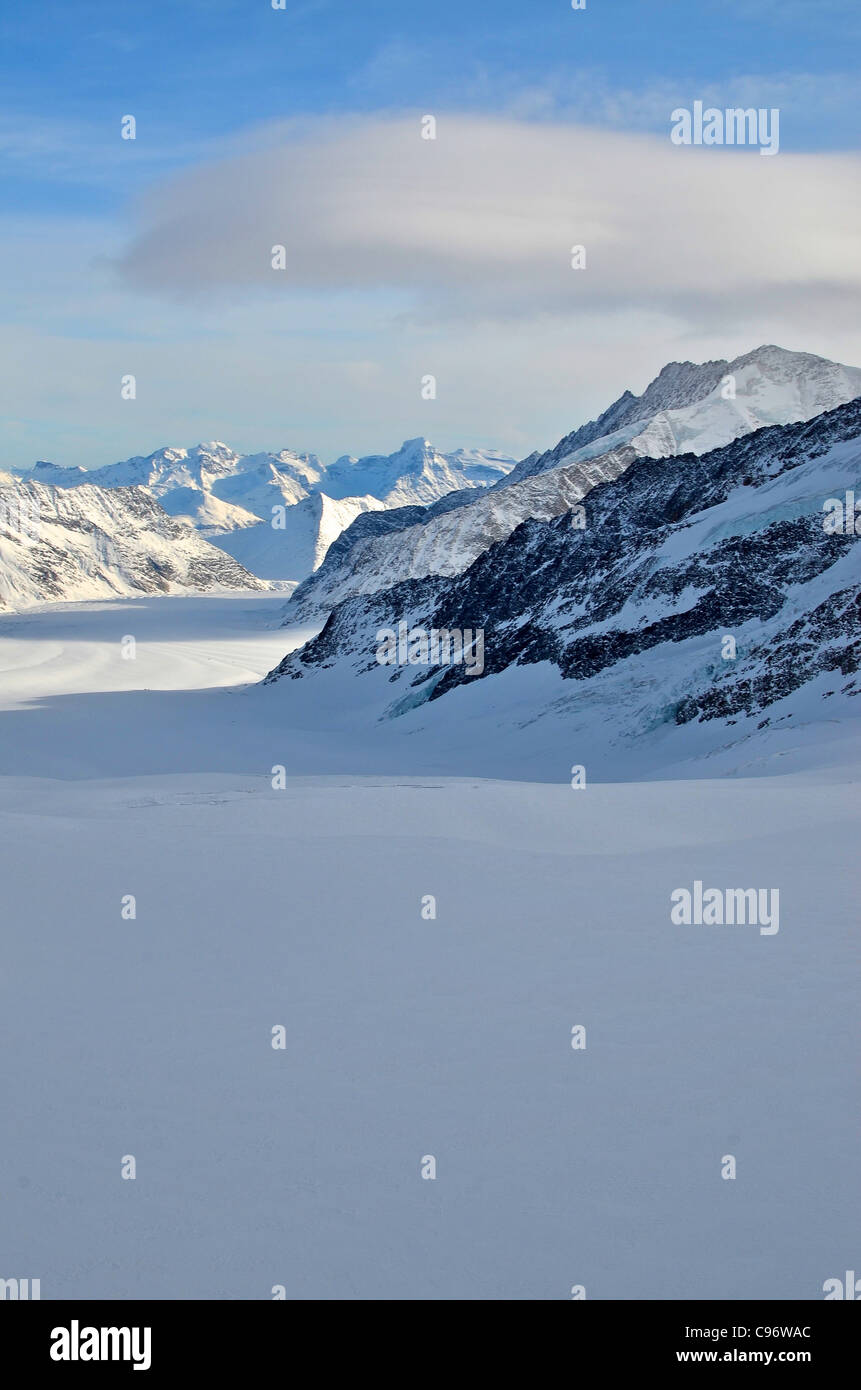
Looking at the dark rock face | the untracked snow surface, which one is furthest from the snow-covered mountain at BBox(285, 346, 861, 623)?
the untracked snow surface

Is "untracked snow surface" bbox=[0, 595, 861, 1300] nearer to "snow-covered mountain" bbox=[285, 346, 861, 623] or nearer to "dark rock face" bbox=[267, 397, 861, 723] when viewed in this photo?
"dark rock face" bbox=[267, 397, 861, 723]

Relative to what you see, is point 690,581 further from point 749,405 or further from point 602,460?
point 749,405

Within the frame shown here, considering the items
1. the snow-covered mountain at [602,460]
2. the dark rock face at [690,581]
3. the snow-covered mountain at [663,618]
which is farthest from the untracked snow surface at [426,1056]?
the snow-covered mountain at [602,460]

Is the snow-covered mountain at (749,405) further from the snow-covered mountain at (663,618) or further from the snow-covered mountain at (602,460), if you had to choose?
the snow-covered mountain at (663,618)

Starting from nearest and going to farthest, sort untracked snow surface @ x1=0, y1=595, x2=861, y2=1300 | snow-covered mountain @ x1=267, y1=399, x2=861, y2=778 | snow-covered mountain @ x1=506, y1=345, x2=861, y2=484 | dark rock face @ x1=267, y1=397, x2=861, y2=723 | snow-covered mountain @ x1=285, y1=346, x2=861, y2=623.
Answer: untracked snow surface @ x1=0, y1=595, x2=861, y2=1300, snow-covered mountain @ x1=267, y1=399, x2=861, y2=778, dark rock face @ x1=267, y1=397, x2=861, y2=723, snow-covered mountain @ x1=285, y1=346, x2=861, y2=623, snow-covered mountain @ x1=506, y1=345, x2=861, y2=484

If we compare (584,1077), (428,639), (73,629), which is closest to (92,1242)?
(584,1077)
